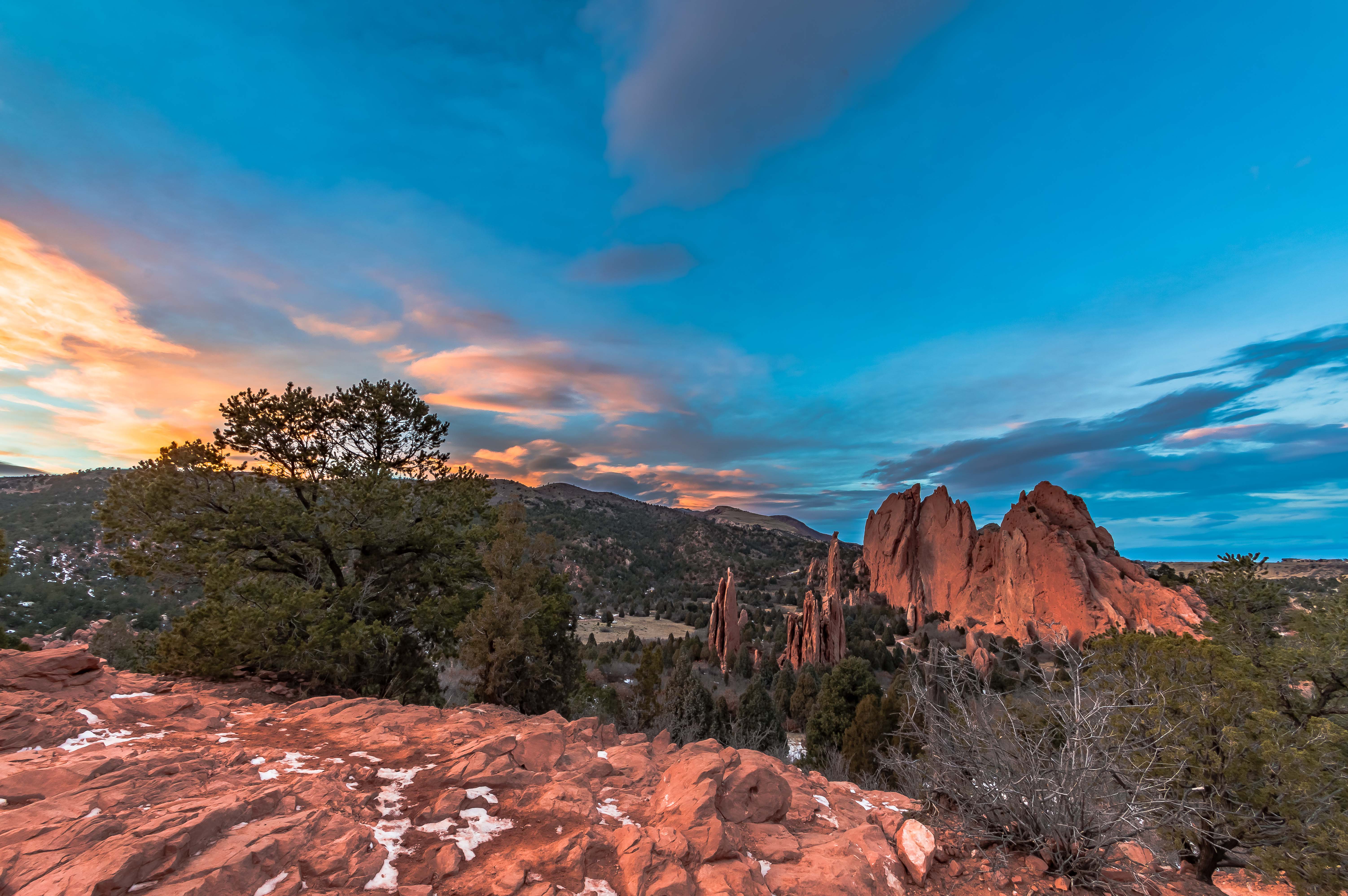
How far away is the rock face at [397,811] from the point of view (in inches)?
155

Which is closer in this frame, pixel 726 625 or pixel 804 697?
pixel 804 697

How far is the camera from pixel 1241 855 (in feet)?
38.3

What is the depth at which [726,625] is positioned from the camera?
59.4 m

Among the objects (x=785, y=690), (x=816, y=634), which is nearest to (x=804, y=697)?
(x=785, y=690)

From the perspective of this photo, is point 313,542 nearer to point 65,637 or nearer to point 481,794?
point 481,794

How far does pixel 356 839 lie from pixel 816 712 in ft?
118

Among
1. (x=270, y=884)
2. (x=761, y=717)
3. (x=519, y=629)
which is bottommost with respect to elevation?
(x=761, y=717)

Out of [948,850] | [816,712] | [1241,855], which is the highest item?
[948,850]

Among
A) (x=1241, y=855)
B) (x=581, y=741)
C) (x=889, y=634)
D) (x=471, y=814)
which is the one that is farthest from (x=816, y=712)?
(x=889, y=634)

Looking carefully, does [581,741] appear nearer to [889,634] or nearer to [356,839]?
[356,839]

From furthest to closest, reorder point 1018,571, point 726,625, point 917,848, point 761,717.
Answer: point 1018,571 < point 726,625 < point 761,717 < point 917,848

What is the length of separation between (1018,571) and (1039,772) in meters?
76.1

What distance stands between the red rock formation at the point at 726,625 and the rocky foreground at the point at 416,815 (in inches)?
2055

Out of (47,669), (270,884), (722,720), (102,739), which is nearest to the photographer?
(270,884)
